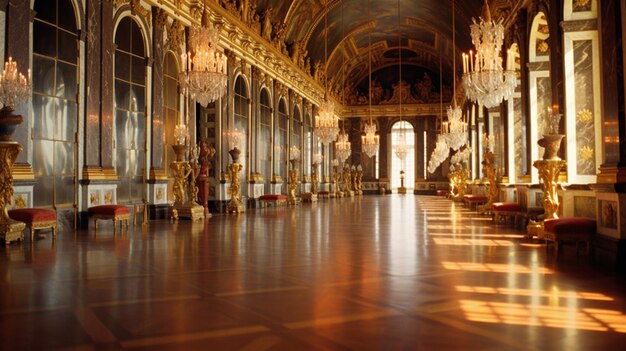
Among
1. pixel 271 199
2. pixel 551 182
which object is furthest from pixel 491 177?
pixel 271 199

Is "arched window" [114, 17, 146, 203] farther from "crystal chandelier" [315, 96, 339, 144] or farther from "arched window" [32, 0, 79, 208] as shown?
"crystal chandelier" [315, 96, 339, 144]

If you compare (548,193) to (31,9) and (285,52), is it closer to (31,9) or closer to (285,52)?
(31,9)

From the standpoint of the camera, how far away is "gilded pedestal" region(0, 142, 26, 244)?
23.1ft

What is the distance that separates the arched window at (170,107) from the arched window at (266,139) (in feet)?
20.7

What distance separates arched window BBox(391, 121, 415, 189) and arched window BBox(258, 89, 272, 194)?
58.0 ft

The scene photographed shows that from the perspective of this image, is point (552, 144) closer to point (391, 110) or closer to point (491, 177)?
point (491, 177)

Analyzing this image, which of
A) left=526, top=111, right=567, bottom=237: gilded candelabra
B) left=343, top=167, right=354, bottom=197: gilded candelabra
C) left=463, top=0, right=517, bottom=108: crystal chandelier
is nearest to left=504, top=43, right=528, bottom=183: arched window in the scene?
left=526, top=111, right=567, bottom=237: gilded candelabra

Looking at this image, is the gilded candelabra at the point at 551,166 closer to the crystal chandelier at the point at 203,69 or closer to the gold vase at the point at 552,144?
the gold vase at the point at 552,144

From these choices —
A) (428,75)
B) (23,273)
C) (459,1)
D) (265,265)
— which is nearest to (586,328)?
(265,265)

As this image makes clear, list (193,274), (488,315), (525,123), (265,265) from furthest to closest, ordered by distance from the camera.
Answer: (525,123) < (265,265) < (193,274) < (488,315)

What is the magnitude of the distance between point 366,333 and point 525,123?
33.2ft

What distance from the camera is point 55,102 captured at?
9.12m

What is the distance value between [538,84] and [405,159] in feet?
83.1

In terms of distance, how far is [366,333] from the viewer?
9.93 ft
